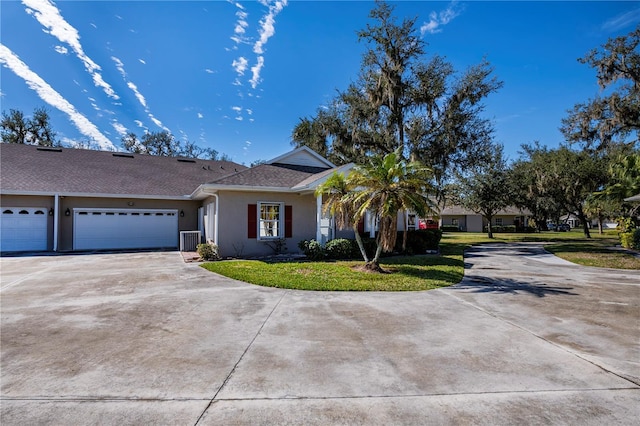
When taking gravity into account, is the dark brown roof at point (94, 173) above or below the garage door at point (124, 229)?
above

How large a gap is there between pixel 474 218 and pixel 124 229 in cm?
4456

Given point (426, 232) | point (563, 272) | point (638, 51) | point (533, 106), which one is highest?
point (638, 51)

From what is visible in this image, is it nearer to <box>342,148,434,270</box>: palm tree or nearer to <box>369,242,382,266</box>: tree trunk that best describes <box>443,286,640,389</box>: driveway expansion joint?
<box>342,148,434,270</box>: palm tree

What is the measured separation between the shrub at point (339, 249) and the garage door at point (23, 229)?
13977 mm

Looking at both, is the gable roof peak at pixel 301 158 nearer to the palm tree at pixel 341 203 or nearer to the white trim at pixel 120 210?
the palm tree at pixel 341 203

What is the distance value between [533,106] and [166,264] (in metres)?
22.0

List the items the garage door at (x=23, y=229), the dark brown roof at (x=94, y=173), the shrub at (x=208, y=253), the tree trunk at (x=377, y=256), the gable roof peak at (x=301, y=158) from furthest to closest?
1. the gable roof peak at (x=301, y=158)
2. the dark brown roof at (x=94, y=173)
3. the garage door at (x=23, y=229)
4. the shrub at (x=208, y=253)
5. the tree trunk at (x=377, y=256)

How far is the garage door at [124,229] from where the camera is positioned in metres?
16.8

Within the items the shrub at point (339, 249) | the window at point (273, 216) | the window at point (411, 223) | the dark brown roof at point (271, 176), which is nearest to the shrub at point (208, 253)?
the window at point (273, 216)

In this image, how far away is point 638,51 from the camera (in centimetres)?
1862

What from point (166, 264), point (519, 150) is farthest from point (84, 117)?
point (519, 150)

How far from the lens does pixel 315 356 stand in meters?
4.18

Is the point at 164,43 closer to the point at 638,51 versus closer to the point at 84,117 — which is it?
the point at 84,117

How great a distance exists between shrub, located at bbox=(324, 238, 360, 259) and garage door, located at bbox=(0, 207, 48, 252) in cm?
1398
